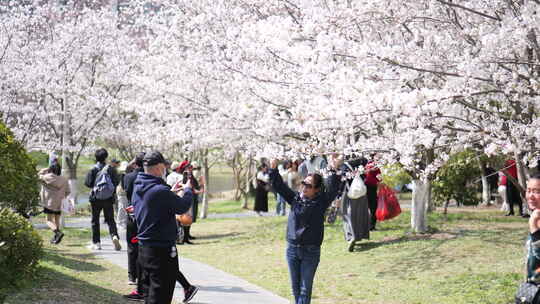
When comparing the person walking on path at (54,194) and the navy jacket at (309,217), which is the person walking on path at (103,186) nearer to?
the person walking on path at (54,194)

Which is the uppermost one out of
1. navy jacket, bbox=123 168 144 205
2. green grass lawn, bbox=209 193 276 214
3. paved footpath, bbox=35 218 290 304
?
navy jacket, bbox=123 168 144 205

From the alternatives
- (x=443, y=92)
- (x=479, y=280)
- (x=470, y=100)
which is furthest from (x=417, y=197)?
(x=443, y=92)

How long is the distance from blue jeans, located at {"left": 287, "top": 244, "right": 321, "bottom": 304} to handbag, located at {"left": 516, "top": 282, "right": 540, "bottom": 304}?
9.11 ft

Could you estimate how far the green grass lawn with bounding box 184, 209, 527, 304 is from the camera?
9.44m

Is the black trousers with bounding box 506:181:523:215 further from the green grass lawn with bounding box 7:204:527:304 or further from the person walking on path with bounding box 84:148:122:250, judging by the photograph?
the person walking on path with bounding box 84:148:122:250

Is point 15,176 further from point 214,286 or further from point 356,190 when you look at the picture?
point 356,190

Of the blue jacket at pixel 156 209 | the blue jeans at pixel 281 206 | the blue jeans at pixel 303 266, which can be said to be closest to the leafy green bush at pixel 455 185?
the blue jeans at pixel 281 206

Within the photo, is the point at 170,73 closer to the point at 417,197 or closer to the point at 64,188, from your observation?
the point at 64,188

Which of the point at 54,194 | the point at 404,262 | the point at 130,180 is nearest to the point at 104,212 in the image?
the point at 54,194

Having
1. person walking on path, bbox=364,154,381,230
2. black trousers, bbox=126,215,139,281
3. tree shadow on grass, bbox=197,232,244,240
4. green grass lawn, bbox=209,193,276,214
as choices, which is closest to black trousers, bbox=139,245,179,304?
black trousers, bbox=126,215,139,281

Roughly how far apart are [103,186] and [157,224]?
20.9 feet

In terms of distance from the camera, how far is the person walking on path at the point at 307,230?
720 cm

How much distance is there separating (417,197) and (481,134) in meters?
6.66

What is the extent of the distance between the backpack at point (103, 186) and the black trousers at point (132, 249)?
349 centimetres
